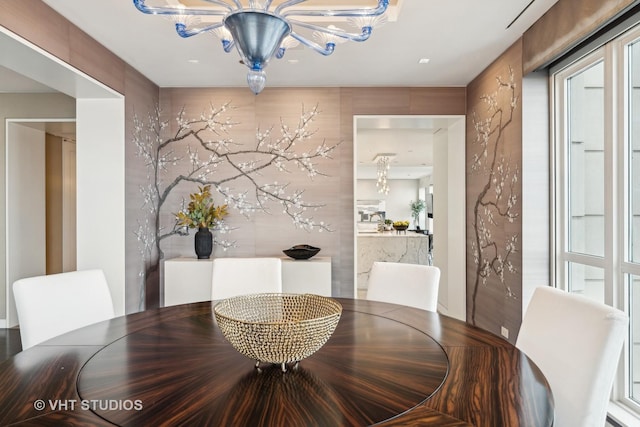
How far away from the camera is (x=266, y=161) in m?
4.13

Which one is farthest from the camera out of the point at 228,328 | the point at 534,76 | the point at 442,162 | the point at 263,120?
the point at 442,162

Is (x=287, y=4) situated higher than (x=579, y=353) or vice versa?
(x=287, y=4)

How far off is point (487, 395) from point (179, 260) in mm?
3340

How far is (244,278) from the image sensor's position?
2.63m

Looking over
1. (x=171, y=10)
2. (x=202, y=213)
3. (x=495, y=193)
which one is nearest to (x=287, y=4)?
(x=171, y=10)

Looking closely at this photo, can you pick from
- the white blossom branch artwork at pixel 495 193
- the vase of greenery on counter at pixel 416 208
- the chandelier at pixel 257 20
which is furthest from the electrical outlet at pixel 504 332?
the vase of greenery on counter at pixel 416 208

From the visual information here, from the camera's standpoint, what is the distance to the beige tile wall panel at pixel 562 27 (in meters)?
2.03

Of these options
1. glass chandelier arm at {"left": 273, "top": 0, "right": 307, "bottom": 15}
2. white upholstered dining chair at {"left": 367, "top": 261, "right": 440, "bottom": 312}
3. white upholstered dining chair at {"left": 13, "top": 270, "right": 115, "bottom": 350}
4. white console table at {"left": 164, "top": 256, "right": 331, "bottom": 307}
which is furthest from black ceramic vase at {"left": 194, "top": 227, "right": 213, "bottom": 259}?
glass chandelier arm at {"left": 273, "top": 0, "right": 307, "bottom": 15}

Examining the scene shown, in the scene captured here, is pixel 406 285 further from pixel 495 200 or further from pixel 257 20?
pixel 257 20

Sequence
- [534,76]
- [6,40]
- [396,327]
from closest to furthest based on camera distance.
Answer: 1. [396,327]
2. [6,40]
3. [534,76]

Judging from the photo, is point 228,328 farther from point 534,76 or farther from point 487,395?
point 534,76

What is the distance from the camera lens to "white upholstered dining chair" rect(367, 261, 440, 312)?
7.64 feet

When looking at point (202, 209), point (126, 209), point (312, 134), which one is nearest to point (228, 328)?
point (126, 209)

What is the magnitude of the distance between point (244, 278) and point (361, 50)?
1.92 m
